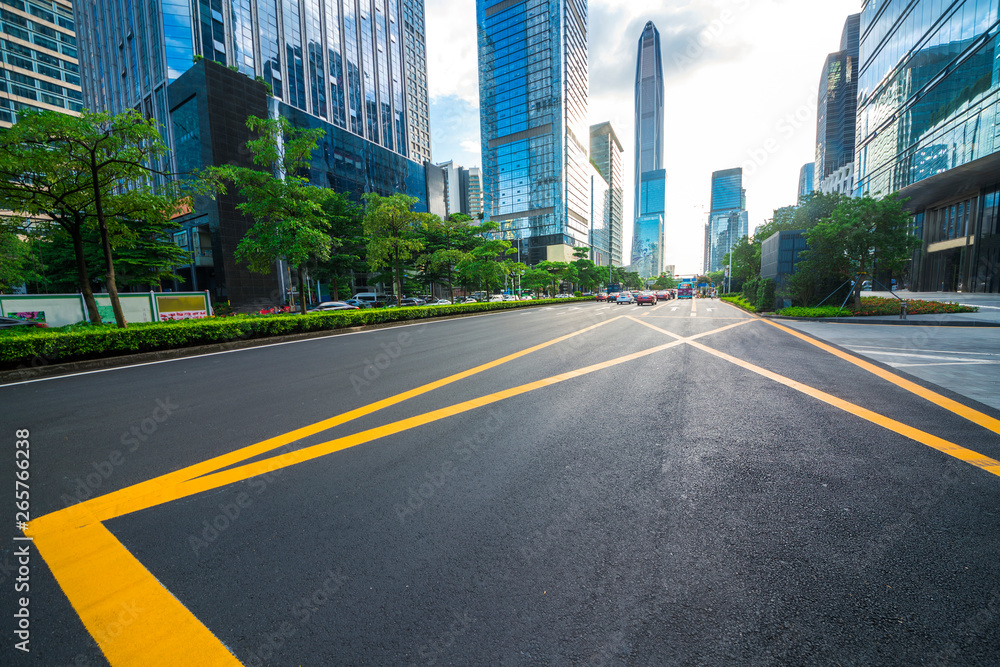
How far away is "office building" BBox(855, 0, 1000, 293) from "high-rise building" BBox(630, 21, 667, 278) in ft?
376

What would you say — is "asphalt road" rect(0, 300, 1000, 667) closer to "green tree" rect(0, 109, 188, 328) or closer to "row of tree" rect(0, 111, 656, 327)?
"green tree" rect(0, 109, 188, 328)

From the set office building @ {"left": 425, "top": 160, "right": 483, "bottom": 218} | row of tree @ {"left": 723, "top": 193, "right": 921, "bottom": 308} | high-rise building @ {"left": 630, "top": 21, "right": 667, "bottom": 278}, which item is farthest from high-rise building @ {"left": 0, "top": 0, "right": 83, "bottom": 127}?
high-rise building @ {"left": 630, "top": 21, "right": 667, "bottom": 278}

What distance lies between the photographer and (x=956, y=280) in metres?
31.5

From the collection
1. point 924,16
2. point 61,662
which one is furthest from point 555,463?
point 924,16

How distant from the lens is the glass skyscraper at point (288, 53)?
1497 inches

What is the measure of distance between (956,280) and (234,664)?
50504mm

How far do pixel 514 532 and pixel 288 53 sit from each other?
72672 mm

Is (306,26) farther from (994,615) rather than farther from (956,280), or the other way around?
(956,280)

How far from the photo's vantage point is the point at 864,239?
14.4 metres

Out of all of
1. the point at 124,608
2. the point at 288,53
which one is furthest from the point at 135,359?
the point at 288,53

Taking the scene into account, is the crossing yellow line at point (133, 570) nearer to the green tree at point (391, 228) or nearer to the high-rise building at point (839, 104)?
the green tree at point (391, 228)

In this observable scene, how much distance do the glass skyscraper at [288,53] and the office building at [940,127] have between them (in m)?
45.0

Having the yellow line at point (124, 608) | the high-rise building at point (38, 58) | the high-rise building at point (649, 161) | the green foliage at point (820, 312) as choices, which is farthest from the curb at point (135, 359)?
the high-rise building at point (649, 161)

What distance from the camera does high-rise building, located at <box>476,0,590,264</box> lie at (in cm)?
8650
